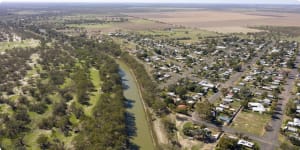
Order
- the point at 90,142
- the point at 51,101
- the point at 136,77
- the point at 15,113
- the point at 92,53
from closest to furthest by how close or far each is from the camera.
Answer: the point at 90,142, the point at 15,113, the point at 51,101, the point at 136,77, the point at 92,53

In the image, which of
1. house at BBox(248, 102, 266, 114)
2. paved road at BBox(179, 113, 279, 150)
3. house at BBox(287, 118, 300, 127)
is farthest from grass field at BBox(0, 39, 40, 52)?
house at BBox(287, 118, 300, 127)

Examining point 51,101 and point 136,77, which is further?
point 136,77

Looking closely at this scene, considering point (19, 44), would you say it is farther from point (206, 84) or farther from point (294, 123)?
point (294, 123)

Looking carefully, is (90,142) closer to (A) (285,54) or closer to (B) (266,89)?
(B) (266,89)

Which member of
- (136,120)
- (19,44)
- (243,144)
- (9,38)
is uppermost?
(9,38)

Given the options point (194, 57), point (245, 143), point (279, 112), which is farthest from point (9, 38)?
point (245, 143)

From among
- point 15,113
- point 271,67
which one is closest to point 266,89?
point 271,67

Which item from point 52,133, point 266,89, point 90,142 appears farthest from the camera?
point 266,89

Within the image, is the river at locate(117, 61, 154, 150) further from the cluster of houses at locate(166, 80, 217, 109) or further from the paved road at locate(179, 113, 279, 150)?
the paved road at locate(179, 113, 279, 150)
